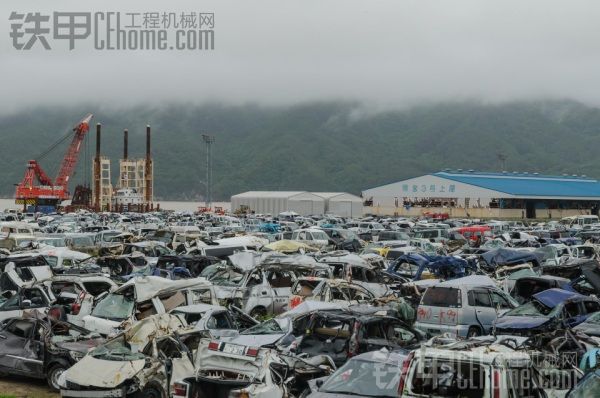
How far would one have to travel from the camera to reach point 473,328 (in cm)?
1644

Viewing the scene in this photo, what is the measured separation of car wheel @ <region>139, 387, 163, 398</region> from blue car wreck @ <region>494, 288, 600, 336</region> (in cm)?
642

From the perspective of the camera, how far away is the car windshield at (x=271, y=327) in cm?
1370

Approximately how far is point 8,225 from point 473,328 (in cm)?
3188

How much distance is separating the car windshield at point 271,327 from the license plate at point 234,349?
2.63 m

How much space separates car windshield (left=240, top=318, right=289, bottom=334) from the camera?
1370 centimetres

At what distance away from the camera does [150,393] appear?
1170cm

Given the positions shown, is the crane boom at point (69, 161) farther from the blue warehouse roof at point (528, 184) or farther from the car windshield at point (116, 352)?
the car windshield at point (116, 352)

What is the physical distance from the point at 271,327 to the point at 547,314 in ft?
17.9

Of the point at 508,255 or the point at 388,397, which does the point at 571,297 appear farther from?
the point at 508,255

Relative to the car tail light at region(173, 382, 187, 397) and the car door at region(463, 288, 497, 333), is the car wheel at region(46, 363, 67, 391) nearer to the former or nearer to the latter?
the car tail light at region(173, 382, 187, 397)

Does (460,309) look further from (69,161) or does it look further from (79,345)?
(69,161)

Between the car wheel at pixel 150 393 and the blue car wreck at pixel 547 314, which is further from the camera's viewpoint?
the blue car wreck at pixel 547 314

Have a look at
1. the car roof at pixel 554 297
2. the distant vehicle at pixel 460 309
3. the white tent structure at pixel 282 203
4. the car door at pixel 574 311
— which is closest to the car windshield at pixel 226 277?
the distant vehicle at pixel 460 309

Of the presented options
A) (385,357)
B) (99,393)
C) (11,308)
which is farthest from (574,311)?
(11,308)
